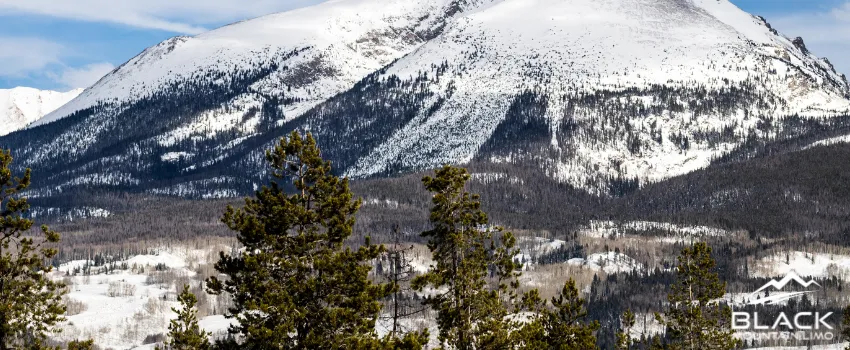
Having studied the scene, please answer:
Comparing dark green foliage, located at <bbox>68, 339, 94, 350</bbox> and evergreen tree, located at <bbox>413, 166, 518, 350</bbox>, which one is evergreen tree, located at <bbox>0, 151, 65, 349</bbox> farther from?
evergreen tree, located at <bbox>413, 166, 518, 350</bbox>

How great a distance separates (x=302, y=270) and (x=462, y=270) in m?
12.3

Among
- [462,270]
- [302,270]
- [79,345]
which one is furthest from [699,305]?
[79,345]

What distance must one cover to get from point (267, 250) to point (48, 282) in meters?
11.6

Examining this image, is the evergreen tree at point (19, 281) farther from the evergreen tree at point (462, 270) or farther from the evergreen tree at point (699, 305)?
the evergreen tree at point (699, 305)

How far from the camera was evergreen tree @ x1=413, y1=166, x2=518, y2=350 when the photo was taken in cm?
5228

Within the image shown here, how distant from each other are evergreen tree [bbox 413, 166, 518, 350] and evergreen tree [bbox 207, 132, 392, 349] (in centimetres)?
930

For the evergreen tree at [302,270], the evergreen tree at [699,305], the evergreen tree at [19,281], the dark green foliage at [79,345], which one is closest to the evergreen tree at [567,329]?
the evergreen tree at [699,305]

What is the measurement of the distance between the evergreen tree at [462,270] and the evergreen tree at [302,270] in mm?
9302

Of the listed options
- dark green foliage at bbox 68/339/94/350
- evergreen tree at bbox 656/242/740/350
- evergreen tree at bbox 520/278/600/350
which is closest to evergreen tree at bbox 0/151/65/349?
dark green foliage at bbox 68/339/94/350

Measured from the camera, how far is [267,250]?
4353cm

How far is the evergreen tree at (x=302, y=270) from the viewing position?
138 ft

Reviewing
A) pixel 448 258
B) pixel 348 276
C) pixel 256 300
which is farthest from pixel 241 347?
pixel 448 258

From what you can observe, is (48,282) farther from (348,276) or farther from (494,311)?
(494,311)

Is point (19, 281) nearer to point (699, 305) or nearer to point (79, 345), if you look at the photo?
point (79, 345)
